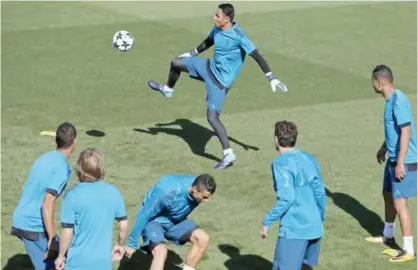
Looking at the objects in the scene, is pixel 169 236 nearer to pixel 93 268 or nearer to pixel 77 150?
pixel 93 268

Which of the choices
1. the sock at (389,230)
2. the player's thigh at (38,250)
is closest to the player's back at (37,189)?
the player's thigh at (38,250)

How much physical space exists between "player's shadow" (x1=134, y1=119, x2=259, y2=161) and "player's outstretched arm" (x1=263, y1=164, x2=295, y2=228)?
5792mm

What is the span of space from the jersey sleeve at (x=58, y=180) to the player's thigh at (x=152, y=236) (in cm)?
132

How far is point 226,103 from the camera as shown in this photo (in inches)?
703

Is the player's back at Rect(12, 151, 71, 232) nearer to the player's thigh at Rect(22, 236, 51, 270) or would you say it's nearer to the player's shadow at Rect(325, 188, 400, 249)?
the player's thigh at Rect(22, 236, 51, 270)

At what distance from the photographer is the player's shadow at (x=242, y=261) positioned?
1095 cm

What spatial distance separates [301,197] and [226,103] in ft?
28.4

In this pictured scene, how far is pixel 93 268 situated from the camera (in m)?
8.52

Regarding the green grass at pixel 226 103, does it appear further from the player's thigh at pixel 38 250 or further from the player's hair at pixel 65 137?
the player's hair at pixel 65 137

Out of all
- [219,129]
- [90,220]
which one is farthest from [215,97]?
[90,220]

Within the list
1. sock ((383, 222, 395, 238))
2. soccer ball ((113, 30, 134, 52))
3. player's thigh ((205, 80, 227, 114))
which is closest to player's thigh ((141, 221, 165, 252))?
sock ((383, 222, 395, 238))

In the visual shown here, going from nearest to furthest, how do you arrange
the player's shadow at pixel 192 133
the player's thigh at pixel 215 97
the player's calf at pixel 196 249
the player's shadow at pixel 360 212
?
the player's calf at pixel 196 249 → the player's shadow at pixel 360 212 → the player's thigh at pixel 215 97 → the player's shadow at pixel 192 133

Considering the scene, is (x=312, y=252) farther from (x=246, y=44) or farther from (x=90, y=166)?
(x=246, y=44)

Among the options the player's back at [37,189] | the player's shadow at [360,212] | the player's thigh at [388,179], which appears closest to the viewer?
the player's back at [37,189]
